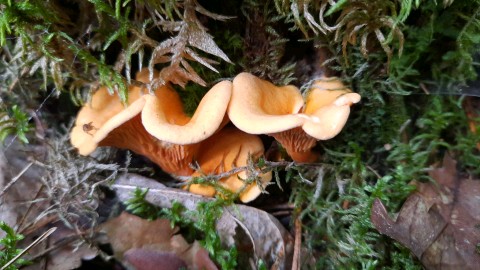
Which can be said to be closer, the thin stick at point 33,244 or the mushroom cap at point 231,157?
the thin stick at point 33,244

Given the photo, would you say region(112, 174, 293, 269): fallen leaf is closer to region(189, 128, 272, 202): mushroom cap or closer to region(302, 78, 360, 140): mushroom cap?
region(189, 128, 272, 202): mushroom cap

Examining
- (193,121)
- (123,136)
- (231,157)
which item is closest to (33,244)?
(123,136)

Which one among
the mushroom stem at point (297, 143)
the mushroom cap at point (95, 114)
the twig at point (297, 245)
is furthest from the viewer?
the mushroom cap at point (95, 114)

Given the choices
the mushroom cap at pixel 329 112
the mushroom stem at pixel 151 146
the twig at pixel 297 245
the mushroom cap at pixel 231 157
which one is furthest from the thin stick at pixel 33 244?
the mushroom cap at pixel 329 112

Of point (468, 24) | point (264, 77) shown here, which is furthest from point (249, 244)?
point (468, 24)

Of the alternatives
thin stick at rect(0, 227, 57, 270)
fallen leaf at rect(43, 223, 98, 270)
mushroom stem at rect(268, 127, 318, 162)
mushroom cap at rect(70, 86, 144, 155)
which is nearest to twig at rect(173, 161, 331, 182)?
mushroom stem at rect(268, 127, 318, 162)

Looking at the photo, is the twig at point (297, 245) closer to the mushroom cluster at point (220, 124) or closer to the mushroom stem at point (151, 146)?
the mushroom cluster at point (220, 124)

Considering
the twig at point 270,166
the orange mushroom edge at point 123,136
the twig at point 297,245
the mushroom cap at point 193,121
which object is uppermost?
the mushroom cap at point 193,121

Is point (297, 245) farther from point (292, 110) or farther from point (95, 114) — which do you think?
point (95, 114)
